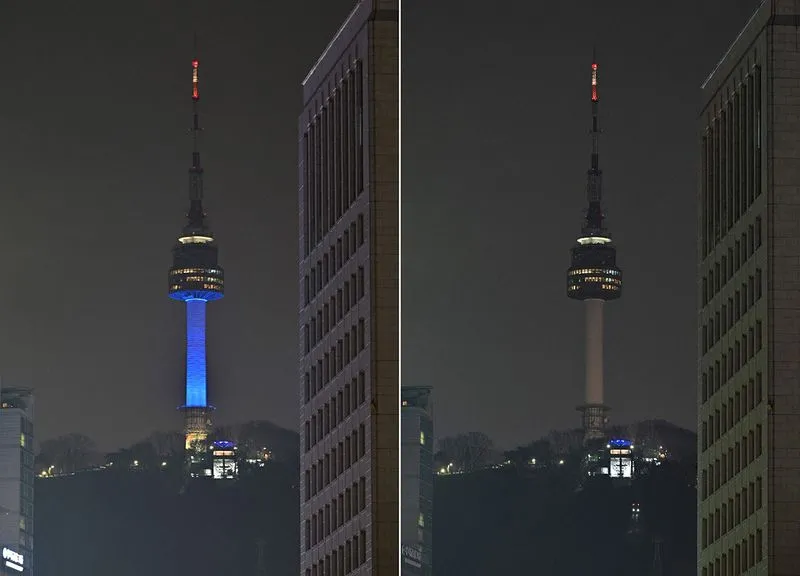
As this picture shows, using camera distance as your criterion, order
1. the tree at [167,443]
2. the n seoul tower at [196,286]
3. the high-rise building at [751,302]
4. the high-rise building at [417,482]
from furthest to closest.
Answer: the tree at [167,443], the n seoul tower at [196,286], the high-rise building at [417,482], the high-rise building at [751,302]

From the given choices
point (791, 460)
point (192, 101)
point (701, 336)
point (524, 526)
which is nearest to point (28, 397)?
point (192, 101)

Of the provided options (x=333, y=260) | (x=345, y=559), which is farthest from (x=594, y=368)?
(x=345, y=559)

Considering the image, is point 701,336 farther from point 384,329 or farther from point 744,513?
point 384,329

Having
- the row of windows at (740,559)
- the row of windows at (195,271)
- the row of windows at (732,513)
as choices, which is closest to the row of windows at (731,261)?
the row of windows at (732,513)

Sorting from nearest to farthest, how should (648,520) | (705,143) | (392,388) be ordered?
(392,388), (705,143), (648,520)

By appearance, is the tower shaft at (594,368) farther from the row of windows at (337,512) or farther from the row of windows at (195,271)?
the row of windows at (195,271)

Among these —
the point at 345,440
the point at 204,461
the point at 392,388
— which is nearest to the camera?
the point at 392,388

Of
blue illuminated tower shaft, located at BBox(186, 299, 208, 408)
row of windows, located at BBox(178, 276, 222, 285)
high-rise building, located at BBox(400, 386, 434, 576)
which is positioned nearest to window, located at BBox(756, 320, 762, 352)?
high-rise building, located at BBox(400, 386, 434, 576)
